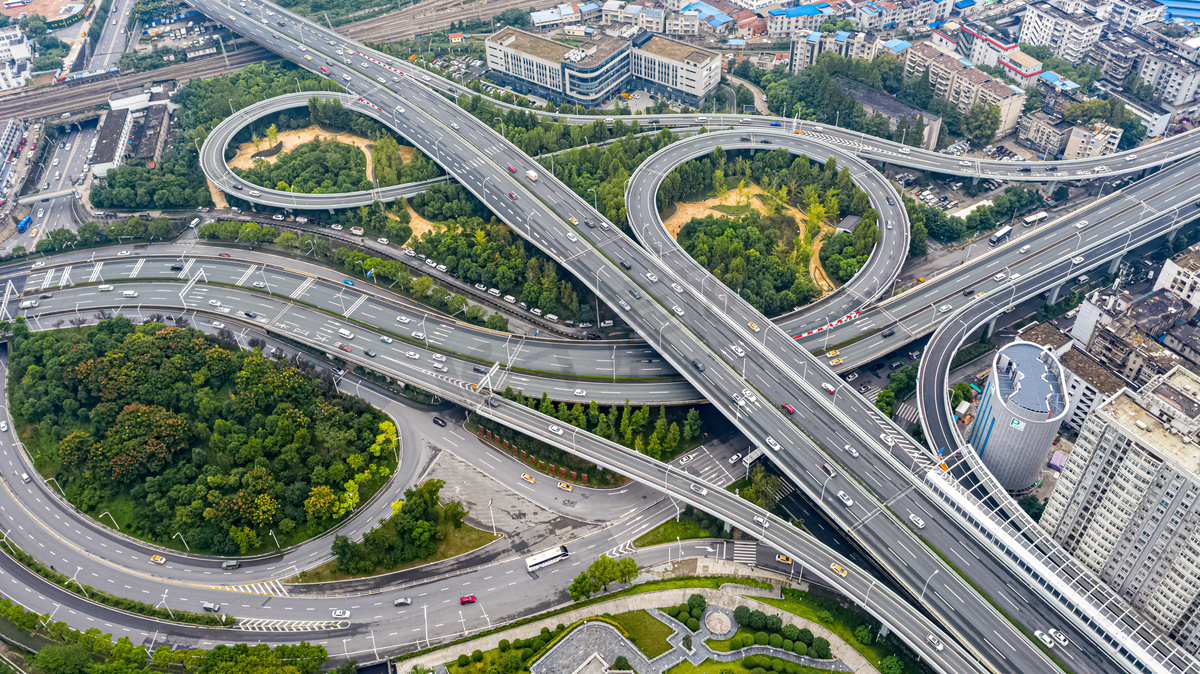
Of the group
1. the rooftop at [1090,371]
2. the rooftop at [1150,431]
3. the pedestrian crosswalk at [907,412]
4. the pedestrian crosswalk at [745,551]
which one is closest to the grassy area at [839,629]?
the pedestrian crosswalk at [745,551]

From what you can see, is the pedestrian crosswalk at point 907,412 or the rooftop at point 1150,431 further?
the pedestrian crosswalk at point 907,412

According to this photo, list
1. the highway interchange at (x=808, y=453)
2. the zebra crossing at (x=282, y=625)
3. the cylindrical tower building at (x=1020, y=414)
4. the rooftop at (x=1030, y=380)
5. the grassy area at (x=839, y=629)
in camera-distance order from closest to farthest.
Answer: the highway interchange at (x=808, y=453)
the grassy area at (x=839, y=629)
the zebra crossing at (x=282, y=625)
the cylindrical tower building at (x=1020, y=414)
the rooftop at (x=1030, y=380)

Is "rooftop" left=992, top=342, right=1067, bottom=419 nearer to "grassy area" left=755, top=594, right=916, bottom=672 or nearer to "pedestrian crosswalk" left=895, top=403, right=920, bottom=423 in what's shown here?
"pedestrian crosswalk" left=895, top=403, right=920, bottom=423

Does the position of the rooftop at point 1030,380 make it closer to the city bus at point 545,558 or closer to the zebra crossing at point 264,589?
the city bus at point 545,558

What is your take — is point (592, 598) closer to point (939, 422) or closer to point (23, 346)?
point (939, 422)

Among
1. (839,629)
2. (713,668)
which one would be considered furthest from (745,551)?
(713,668)

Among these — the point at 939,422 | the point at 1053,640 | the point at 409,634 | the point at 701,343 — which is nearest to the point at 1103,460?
the point at 1053,640
